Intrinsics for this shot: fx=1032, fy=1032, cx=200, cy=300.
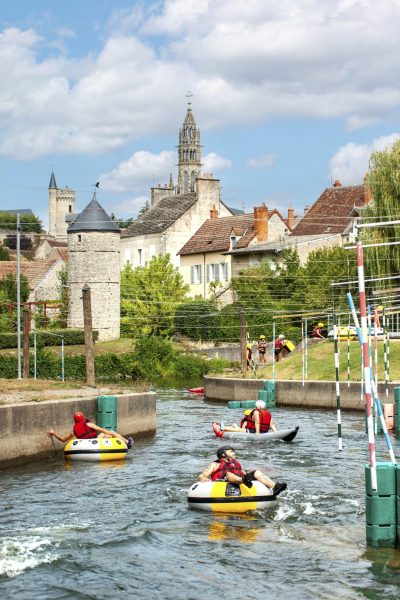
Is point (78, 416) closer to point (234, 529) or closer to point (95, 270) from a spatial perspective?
point (234, 529)

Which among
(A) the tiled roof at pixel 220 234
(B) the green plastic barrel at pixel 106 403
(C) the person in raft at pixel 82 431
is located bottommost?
(C) the person in raft at pixel 82 431

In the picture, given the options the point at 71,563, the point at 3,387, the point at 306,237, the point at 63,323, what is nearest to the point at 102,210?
the point at 63,323

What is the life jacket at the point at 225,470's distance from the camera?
22.5 m

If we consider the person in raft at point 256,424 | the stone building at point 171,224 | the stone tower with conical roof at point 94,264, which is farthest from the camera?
the stone building at point 171,224

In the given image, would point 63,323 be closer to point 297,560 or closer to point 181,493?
point 181,493

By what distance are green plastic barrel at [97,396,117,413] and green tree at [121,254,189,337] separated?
4413cm

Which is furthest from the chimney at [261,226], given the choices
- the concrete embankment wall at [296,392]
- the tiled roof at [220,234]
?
the concrete embankment wall at [296,392]

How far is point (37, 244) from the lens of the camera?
192 m

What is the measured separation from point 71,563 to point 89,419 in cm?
1375

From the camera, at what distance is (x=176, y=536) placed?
66.5ft

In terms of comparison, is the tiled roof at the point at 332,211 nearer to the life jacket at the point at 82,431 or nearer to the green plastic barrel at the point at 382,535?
the life jacket at the point at 82,431

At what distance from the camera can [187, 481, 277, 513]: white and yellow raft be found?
22.0 metres

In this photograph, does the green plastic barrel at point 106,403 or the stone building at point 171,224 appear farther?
the stone building at point 171,224

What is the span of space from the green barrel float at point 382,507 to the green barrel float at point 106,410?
596 inches
